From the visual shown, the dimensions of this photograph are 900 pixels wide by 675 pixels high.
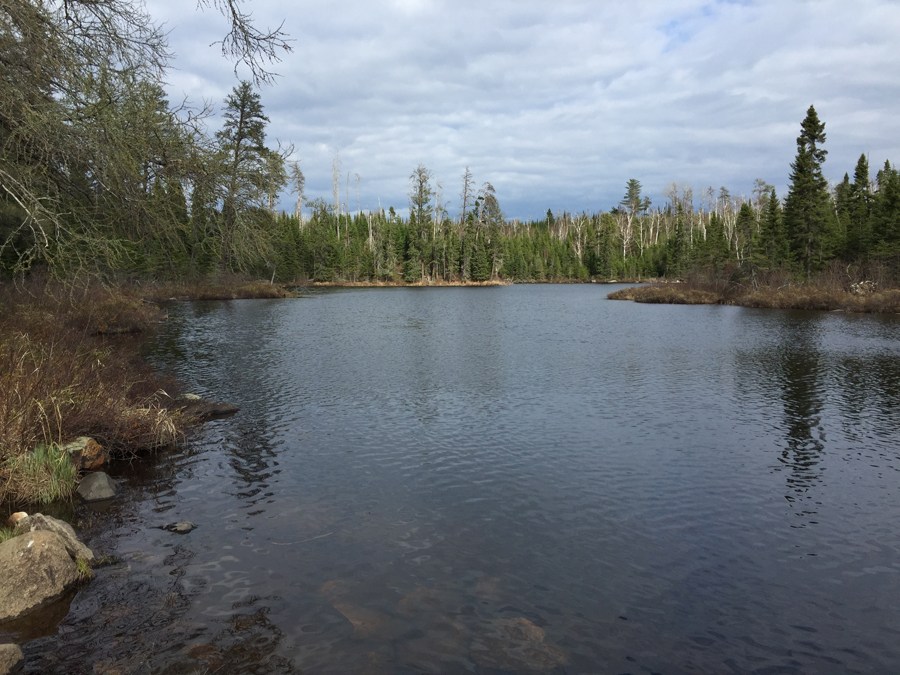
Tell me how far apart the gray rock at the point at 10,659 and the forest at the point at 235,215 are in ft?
14.3

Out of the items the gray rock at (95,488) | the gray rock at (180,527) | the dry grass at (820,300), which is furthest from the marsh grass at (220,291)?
the dry grass at (820,300)

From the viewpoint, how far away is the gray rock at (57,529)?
275 inches

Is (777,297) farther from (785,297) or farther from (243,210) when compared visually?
(243,210)

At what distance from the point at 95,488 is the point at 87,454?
4.31ft

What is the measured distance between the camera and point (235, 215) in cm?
801

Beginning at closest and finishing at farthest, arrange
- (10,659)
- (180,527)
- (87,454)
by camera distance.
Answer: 1. (10,659)
2. (180,527)
3. (87,454)

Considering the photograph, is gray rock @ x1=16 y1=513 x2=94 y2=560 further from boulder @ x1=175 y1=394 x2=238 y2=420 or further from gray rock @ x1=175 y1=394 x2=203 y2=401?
gray rock @ x1=175 y1=394 x2=203 y2=401

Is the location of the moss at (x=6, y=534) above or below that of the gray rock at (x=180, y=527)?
above

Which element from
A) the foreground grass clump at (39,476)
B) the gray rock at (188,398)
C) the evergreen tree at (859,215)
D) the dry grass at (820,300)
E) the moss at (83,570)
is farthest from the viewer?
the evergreen tree at (859,215)

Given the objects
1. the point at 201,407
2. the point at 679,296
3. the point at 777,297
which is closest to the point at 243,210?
the point at 201,407

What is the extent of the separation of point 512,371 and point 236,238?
578 inches

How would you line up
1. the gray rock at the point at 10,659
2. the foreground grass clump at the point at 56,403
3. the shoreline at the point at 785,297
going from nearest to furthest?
the gray rock at the point at 10,659 → the foreground grass clump at the point at 56,403 → the shoreline at the point at 785,297

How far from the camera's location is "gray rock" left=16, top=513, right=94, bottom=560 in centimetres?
698

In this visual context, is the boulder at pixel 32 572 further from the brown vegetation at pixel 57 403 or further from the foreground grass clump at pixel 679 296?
the foreground grass clump at pixel 679 296
